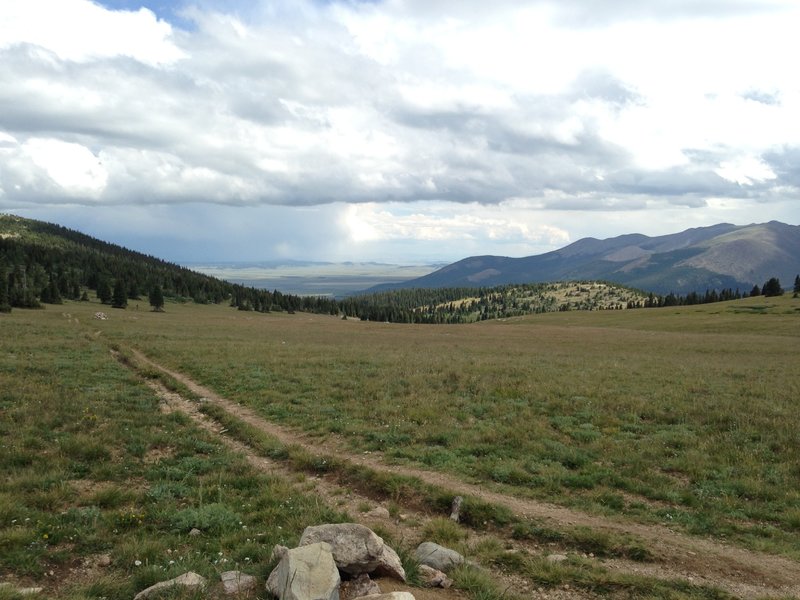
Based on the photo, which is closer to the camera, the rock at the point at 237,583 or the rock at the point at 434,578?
the rock at the point at 237,583

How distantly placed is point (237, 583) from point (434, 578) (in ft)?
9.78

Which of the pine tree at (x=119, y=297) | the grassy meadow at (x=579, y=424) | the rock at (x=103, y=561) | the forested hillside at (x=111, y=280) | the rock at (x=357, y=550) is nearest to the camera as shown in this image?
the rock at (x=357, y=550)

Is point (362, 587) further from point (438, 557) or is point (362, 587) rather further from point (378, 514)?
point (378, 514)

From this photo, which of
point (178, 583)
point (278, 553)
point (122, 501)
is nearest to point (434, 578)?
point (278, 553)

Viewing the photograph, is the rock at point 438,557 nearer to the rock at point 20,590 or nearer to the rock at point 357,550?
the rock at point 357,550

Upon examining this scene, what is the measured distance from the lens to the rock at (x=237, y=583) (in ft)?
21.3

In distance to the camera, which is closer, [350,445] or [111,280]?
[350,445]

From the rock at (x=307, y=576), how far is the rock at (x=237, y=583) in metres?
0.40

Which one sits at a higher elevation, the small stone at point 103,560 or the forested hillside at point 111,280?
the forested hillside at point 111,280

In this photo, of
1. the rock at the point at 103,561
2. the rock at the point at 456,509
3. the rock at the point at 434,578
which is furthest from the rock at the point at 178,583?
the rock at the point at 456,509

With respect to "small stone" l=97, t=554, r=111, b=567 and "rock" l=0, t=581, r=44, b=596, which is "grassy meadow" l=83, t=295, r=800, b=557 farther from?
"rock" l=0, t=581, r=44, b=596

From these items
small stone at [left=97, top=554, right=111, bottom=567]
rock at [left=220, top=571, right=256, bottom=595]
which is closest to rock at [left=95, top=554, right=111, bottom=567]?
small stone at [left=97, top=554, right=111, bottom=567]

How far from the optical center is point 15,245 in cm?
16638

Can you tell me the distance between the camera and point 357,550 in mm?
6934
